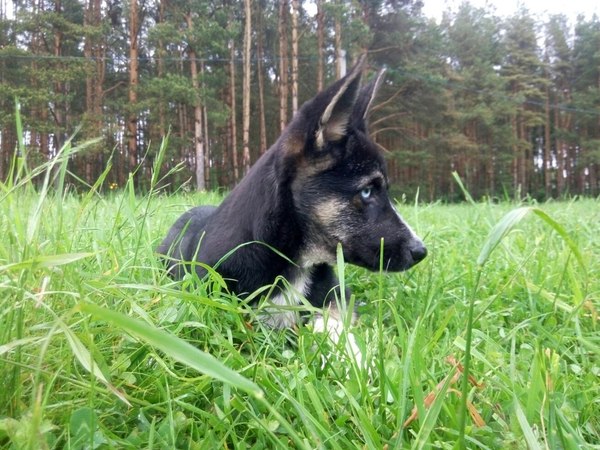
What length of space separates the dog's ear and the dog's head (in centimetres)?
15

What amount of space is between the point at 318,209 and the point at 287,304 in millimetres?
717

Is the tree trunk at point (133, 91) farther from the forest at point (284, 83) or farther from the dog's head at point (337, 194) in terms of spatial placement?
the dog's head at point (337, 194)

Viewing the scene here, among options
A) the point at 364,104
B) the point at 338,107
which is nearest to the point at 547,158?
the point at 364,104

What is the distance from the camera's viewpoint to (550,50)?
40.3m

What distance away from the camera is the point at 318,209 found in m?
2.54

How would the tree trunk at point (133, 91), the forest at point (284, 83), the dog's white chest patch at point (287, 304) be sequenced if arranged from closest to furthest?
the dog's white chest patch at point (287, 304) → the tree trunk at point (133, 91) → the forest at point (284, 83)

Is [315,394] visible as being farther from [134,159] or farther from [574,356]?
[134,159]

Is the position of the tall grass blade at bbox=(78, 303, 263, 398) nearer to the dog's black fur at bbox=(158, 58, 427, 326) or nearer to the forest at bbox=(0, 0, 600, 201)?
the dog's black fur at bbox=(158, 58, 427, 326)

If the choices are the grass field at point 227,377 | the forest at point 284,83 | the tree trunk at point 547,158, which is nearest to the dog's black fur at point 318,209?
the grass field at point 227,377

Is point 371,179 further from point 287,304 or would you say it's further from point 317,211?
point 287,304

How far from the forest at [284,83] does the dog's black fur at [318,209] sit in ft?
29.5

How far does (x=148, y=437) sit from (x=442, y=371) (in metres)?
0.90

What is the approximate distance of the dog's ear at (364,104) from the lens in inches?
112

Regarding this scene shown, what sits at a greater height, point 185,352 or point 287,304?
point 185,352
